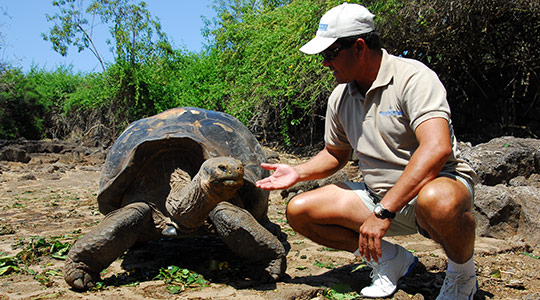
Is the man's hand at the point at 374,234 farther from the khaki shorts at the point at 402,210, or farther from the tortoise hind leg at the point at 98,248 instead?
the tortoise hind leg at the point at 98,248

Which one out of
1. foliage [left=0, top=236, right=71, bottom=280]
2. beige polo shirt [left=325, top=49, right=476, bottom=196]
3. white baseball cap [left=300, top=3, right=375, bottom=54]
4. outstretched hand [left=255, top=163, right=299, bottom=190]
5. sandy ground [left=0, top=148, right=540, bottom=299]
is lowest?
sandy ground [left=0, top=148, right=540, bottom=299]

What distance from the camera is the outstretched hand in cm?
209

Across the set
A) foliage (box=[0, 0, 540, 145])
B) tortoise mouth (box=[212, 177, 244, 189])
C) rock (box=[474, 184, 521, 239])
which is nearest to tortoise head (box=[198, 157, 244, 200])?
tortoise mouth (box=[212, 177, 244, 189])

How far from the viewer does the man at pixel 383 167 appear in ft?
5.56

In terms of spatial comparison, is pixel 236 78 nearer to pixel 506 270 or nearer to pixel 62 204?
pixel 62 204

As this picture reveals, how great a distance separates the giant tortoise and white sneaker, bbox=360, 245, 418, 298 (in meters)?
0.46

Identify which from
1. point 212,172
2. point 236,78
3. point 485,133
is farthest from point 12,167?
point 485,133

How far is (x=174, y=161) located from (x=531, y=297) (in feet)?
6.18

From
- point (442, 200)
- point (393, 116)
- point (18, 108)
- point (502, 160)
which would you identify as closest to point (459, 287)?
point (442, 200)

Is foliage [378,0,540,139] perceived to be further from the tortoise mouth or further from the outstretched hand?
the tortoise mouth

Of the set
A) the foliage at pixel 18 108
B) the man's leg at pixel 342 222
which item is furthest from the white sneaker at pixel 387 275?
the foliage at pixel 18 108

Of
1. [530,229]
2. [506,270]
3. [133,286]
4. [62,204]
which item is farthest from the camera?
[62,204]

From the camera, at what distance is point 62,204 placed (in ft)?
14.9

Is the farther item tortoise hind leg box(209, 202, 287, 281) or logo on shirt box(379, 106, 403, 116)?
tortoise hind leg box(209, 202, 287, 281)
